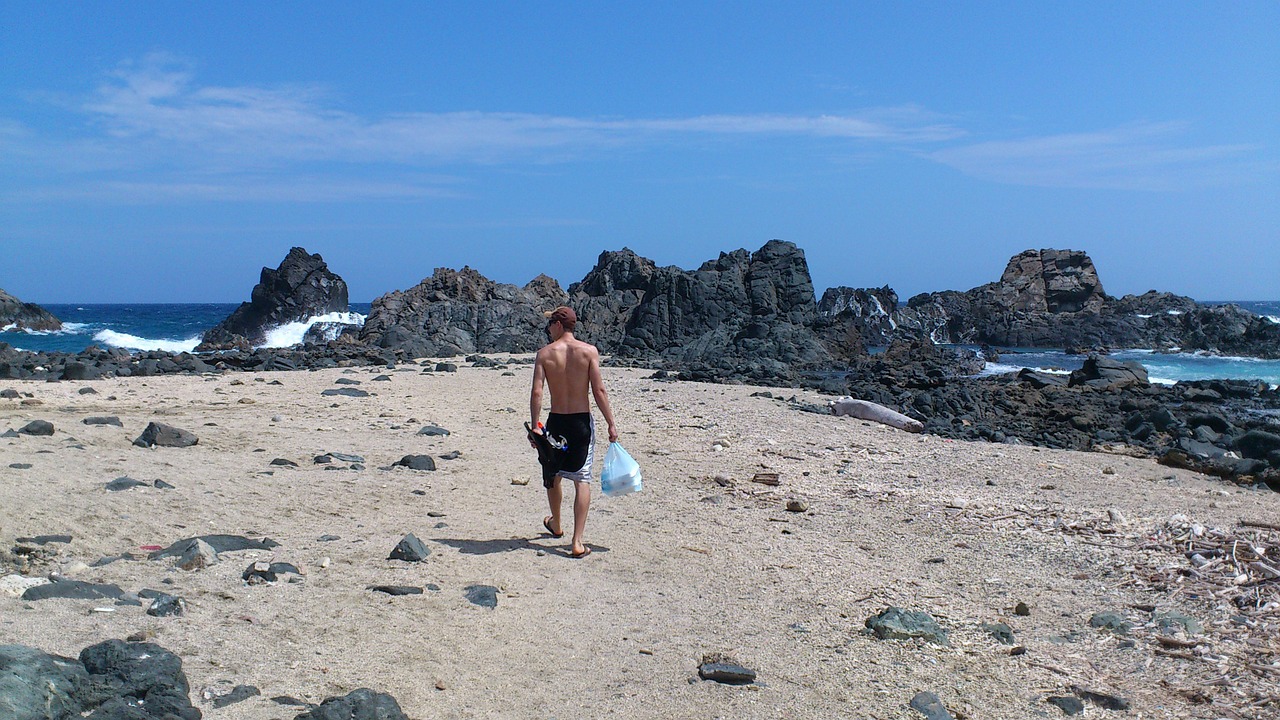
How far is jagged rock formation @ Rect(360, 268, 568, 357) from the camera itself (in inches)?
1321

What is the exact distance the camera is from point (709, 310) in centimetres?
3731

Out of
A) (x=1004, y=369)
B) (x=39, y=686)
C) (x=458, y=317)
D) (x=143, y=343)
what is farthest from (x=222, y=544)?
(x=143, y=343)

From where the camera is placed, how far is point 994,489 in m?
10.1

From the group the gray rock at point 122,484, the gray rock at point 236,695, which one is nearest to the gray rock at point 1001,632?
the gray rock at point 236,695

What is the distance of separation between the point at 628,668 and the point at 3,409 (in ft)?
37.5

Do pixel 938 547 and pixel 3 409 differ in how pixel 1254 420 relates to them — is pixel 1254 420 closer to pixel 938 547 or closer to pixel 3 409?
pixel 938 547

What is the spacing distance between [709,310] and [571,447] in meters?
30.8

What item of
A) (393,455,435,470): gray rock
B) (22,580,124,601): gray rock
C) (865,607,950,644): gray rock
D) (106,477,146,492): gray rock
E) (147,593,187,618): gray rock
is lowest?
(865,607,950,644): gray rock

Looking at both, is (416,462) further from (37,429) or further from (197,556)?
(197,556)

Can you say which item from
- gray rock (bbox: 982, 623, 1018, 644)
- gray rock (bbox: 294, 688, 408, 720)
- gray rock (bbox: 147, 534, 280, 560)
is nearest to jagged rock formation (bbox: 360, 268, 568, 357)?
gray rock (bbox: 147, 534, 280, 560)

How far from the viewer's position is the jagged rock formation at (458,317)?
1321 inches

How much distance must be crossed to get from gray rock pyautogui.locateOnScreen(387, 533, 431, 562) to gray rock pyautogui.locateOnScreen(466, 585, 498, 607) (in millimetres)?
587

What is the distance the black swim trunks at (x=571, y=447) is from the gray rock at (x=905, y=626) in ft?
7.54

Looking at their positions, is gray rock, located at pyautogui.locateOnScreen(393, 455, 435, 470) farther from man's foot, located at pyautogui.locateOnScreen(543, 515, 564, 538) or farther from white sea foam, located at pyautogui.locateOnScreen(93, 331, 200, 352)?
white sea foam, located at pyautogui.locateOnScreen(93, 331, 200, 352)
